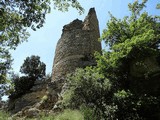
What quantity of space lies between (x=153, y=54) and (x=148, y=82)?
1.49 m

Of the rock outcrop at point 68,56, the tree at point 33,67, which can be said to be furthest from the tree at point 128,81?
the tree at point 33,67

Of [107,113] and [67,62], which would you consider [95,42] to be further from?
[107,113]

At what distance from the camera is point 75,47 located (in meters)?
20.3

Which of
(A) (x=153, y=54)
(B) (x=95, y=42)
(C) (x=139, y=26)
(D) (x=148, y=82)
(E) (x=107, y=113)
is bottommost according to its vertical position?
(E) (x=107, y=113)

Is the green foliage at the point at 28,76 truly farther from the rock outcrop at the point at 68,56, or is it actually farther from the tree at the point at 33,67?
the rock outcrop at the point at 68,56

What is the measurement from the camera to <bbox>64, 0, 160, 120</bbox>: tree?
12133 mm

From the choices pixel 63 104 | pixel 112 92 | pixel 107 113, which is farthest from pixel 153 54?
pixel 63 104

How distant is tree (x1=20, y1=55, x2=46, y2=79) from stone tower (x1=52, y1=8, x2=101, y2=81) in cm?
622

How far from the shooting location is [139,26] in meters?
14.3

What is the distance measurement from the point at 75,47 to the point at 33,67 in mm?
8520

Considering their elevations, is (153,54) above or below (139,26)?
below

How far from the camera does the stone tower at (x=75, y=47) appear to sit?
19281mm

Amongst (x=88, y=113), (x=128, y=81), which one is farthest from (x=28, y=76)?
(x=88, y=113)

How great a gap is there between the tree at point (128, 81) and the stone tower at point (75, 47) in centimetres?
492
